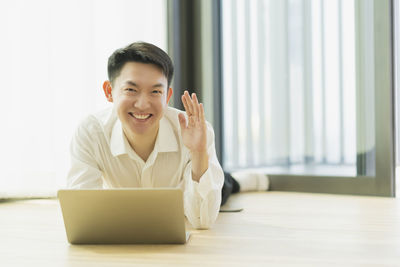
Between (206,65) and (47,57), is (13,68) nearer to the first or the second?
(47,57)

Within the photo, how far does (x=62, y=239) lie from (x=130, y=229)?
276 millimetres

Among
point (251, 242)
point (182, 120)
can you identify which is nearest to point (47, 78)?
point (182, 120)

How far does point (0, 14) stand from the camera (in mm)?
2271

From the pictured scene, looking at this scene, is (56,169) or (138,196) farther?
(56,169)

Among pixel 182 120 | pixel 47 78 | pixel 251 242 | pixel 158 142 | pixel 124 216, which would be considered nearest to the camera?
pixel 124 216

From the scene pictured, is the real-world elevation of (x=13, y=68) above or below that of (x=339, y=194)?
above

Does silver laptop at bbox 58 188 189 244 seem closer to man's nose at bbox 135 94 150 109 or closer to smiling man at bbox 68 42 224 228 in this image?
smiling man at bbox 68 42 224 228

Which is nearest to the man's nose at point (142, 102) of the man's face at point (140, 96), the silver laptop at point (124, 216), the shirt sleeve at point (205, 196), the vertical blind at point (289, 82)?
the man's face at point (140, 96)

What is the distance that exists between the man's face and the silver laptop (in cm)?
41

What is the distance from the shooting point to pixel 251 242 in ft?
4.74

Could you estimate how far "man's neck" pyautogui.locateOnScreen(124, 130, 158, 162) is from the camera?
1731mm

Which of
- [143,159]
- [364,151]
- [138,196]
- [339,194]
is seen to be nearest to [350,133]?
[364,151]

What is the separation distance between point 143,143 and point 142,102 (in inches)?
7.7

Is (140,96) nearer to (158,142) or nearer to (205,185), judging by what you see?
(158,142)
